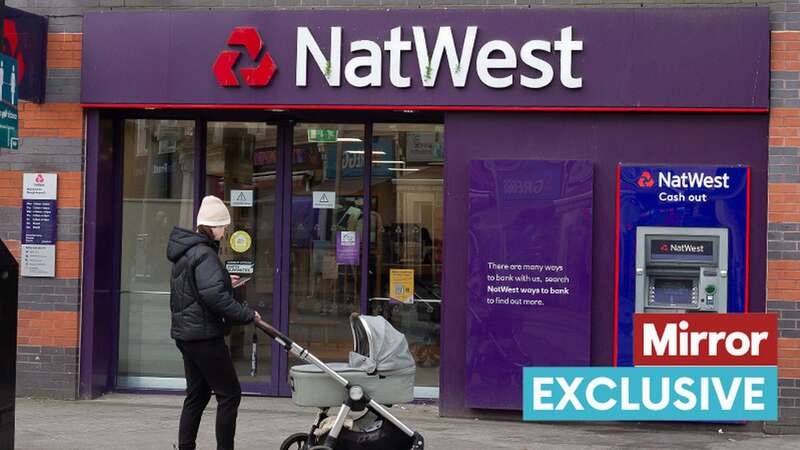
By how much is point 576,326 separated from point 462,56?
2.57m

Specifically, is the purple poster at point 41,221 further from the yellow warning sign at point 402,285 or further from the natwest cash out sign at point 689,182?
the natwest cash out sign at point 689,182

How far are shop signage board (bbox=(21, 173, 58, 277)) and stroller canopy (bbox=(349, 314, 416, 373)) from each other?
421 centimetres

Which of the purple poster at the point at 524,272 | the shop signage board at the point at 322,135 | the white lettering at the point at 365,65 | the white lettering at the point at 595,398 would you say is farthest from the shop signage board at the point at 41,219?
the white lettering at the point at 595,398

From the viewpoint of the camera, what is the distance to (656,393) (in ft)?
28.3

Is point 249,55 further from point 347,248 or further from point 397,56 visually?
point 347,248

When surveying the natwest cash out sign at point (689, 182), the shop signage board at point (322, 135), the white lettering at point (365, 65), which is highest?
the white lettering at point (365, 65)

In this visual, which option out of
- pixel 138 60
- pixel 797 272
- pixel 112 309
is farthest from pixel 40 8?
pixel 797 272

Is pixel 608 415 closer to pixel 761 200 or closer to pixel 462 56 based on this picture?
pixel 761 200

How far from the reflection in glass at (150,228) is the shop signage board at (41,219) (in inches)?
30.7

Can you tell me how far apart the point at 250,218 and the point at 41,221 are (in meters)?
1.96

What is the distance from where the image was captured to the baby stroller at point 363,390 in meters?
7.29

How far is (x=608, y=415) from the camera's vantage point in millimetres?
8859

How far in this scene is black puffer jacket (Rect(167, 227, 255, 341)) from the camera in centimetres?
732

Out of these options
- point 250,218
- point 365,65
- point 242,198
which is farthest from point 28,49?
point 365,65
